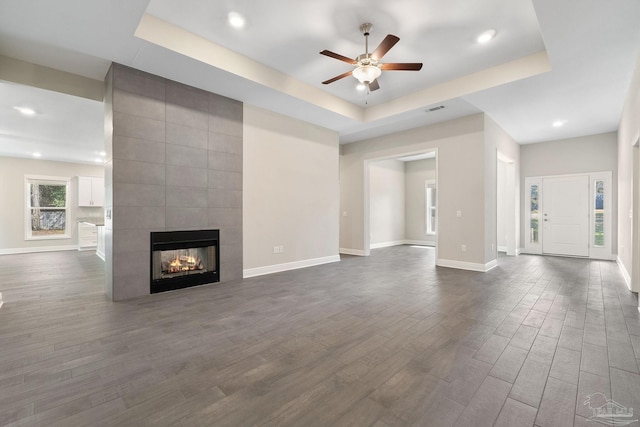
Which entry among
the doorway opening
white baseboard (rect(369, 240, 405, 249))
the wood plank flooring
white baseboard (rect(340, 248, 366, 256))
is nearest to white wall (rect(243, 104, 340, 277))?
white baseboard (rect(340, 248, 366, 256))

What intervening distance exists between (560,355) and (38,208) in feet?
40.5

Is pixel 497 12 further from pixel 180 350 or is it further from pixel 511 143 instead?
pixel 511 143

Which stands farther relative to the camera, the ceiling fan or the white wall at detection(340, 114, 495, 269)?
the white wall at detection(340, 114, 495, 269)

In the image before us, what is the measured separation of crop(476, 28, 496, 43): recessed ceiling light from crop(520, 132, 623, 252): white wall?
18.1 feet

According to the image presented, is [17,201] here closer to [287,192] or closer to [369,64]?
[287,192]

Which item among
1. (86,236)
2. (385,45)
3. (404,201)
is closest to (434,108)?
(385,45)

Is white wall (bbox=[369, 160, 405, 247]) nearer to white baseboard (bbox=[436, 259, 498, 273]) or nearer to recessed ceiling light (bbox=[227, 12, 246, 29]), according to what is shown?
white baseboard (bbox=[436, 259, 498, 273])

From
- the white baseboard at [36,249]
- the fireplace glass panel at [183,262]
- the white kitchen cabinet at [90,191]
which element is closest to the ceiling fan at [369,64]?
the fireplace glass panel at [183,262]

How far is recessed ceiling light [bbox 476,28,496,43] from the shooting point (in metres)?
3.34

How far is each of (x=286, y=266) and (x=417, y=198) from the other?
6.42 meters

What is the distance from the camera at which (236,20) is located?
10.4 ft

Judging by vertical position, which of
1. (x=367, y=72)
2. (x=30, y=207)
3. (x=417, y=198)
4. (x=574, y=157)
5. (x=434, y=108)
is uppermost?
(x=434, y=108)

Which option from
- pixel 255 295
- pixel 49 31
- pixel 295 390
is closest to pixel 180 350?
pixel 295 390

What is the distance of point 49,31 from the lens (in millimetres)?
2932
